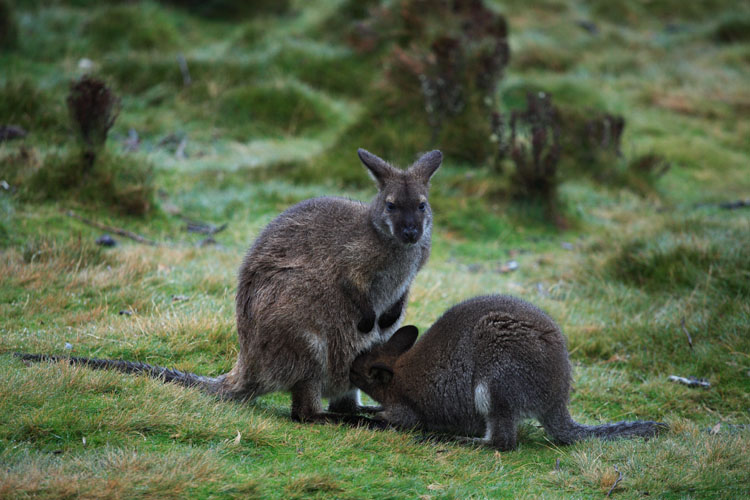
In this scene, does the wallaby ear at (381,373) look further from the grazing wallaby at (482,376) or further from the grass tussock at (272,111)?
the grass tussock at (272,111)

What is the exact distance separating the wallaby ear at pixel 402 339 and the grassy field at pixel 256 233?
0.70 meters

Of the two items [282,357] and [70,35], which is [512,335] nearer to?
[282,357]

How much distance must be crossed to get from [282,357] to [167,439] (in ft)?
3.22

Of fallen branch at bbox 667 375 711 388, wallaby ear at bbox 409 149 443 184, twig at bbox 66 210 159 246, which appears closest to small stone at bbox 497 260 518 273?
fallen branch at bbox 667 375 711 388

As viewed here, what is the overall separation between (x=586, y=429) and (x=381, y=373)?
1437 millimetres

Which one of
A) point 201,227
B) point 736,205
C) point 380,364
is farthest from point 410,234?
point 736,205

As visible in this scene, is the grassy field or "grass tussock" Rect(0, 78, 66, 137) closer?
the grassy field

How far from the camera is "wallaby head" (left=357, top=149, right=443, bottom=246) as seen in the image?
5039 millimetres

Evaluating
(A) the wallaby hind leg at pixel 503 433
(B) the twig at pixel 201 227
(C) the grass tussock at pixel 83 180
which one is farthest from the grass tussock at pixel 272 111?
(A) the wallaby hind leg at pixel 503 433

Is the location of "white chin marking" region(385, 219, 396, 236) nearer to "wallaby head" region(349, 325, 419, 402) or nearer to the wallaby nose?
the wallaby nose

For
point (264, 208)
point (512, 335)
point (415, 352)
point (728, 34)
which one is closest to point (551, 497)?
point (512, 335)

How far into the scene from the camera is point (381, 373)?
509cm

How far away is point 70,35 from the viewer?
15.1 m

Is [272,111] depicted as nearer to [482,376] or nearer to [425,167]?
[425,167]
